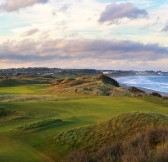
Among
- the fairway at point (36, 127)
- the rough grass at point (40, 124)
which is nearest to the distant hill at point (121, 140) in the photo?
the fairway at point (36, 127)

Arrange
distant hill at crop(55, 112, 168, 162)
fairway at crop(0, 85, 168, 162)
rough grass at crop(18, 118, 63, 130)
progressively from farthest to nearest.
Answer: rough grass at crop(18, 118, 63, 130) → fairway at crop(0, 85, 168, 162) → distant hill at crop(55, 112, 168, 162)

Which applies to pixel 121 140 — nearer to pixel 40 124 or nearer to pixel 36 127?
pixel 36 127

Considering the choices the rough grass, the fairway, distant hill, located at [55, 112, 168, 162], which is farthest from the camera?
the rough grass

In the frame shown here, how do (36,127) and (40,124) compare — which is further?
(40,124)

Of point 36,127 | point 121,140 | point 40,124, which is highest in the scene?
point 121,140

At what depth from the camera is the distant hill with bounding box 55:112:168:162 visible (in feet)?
47.1

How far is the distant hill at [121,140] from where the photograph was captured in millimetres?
14352

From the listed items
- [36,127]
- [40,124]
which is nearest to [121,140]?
[36,127]

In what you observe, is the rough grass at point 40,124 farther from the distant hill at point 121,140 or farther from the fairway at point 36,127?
the distant hill at point 121,140

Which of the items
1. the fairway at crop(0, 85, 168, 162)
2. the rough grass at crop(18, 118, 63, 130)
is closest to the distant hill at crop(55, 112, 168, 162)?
the fairway at crop(0, 85, 168, 162)

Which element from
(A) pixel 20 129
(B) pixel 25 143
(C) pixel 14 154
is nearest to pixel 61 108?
(A) pixel 20 129

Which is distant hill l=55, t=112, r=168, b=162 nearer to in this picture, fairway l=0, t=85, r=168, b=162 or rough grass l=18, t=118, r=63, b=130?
fairway l=0, t=85, r=168, b=162

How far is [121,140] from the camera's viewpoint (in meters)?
17.6

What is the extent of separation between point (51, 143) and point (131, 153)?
603cm
